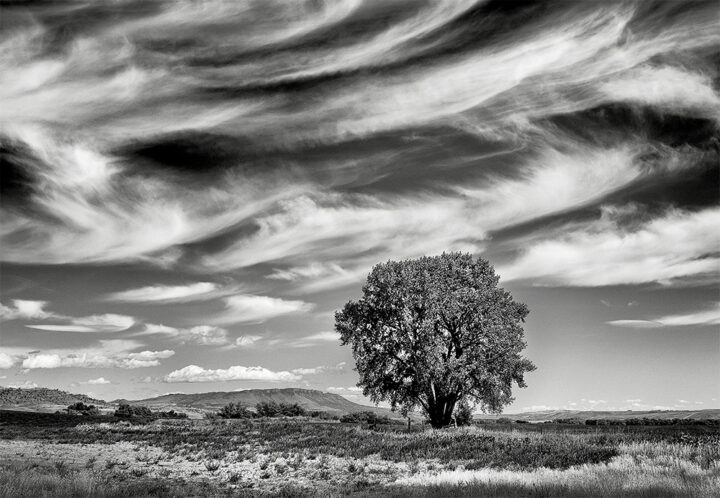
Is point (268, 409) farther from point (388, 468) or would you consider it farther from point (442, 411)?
point (388, 468)

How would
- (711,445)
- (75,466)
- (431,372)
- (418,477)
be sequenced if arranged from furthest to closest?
1. (431,372)
2. (75,466)
3. (711,445)
4. (418,477)

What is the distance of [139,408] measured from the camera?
130 metres

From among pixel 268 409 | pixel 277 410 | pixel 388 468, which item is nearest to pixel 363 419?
pixel 268 409

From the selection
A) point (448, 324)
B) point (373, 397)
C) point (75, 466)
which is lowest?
point (75, 466)

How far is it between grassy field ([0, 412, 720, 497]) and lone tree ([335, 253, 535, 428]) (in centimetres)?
618

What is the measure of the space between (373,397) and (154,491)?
29374 mm

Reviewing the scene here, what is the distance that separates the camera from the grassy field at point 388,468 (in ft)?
56.9

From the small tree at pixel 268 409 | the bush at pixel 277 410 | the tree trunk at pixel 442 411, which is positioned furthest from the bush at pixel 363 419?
the tree trunk at pixel 442 411

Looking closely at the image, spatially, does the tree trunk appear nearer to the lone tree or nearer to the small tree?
the lone tree

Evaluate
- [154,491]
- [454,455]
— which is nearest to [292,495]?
[154,491]

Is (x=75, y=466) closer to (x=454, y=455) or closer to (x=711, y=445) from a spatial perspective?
(x=454, y=455)

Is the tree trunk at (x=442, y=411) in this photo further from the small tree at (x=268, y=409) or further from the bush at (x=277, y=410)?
the small tree at (x=268, y=409)

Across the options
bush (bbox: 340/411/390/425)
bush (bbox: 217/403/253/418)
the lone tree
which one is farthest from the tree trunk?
bush (bbox: 217/403/253/418)

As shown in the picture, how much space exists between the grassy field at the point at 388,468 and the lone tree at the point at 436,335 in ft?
20.3
